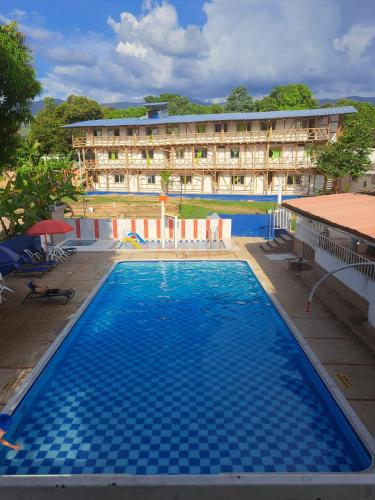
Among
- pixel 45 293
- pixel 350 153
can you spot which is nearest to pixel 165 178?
pixel 350 153

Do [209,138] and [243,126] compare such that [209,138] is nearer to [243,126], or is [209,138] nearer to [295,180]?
[243,126]

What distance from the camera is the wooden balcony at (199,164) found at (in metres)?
45.2

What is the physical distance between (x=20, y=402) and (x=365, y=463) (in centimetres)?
683

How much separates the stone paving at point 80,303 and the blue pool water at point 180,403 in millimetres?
528

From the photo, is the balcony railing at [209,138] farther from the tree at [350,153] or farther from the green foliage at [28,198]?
the green foliage at [28,198]

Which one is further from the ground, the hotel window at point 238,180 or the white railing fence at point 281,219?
the hotel window at point 238,180

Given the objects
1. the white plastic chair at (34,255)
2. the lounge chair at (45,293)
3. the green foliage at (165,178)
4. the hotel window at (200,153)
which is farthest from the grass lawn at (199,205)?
the lounge chair at (45,293)

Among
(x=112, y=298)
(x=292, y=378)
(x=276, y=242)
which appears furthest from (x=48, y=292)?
(x=276, y=242)

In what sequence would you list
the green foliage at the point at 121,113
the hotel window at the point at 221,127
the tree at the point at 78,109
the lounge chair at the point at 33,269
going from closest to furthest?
the lounge chair at the point at 33,269 → the hotel window at the point at 221,127 → the tree at the point at 78,109 → the green foliage at the point at 121,113

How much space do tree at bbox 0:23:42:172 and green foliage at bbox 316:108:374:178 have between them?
33.6m

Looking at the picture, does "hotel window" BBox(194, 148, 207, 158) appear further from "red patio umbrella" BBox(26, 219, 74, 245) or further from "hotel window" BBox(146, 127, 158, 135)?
"red patio umbrella" BBox(26, 219, 74, 245)

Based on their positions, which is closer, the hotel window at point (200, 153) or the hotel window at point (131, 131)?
the hotel window at point (200, 153)

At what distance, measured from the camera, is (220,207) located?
37.8 meters

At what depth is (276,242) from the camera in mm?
21031
